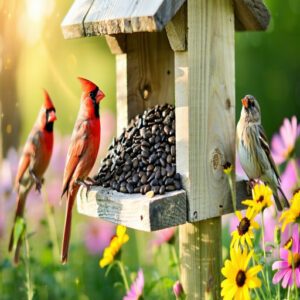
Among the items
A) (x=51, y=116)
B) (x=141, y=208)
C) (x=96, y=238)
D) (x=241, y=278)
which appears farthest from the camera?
(x=96, y=238)

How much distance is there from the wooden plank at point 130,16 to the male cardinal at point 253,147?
0.45 m

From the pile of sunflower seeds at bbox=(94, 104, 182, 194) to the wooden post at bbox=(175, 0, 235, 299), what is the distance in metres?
0.08

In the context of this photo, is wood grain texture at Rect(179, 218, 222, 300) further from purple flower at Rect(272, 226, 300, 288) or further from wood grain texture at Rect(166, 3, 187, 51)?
wood grain texture at Rect(166, 3, 187, 51)

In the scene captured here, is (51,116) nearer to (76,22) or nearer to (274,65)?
(76,22)

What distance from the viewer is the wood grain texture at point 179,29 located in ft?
7.98

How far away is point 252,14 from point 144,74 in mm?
512

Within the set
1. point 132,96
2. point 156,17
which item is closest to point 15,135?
point 132,96

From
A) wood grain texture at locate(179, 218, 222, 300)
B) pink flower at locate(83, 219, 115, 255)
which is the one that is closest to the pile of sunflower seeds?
wood grain texture at locate(179, 218, 222, 300)

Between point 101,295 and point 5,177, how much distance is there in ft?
2.54

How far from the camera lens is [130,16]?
7.50 feet

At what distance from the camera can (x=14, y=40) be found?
498 centimetres

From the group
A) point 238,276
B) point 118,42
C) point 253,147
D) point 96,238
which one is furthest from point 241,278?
point 96,238

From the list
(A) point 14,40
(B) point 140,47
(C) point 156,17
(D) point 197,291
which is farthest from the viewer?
A: (A) point 14,40

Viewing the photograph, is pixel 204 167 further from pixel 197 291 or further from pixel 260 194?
pixel 197 291
